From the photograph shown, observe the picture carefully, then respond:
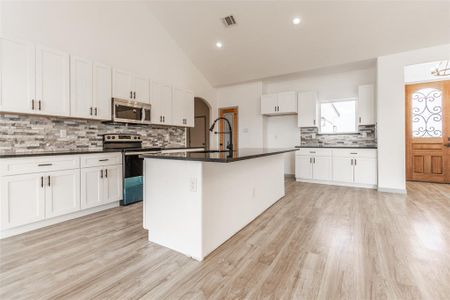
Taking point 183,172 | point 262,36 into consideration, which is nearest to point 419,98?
point 262,36

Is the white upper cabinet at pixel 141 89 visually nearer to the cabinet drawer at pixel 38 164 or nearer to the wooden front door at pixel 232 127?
the cabinet drawer at pixel 38 164

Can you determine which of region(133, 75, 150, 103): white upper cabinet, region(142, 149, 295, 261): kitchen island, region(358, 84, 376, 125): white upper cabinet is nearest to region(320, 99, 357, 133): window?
region(358, 84, 376, 125): white upper cabinet

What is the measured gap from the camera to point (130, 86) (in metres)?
3.97

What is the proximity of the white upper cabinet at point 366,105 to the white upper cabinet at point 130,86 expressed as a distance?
4.79 m

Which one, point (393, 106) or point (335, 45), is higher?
point (335, 45)

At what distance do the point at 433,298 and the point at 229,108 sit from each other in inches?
237

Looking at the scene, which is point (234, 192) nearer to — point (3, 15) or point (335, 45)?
point (3, 15)

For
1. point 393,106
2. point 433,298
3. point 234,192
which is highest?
point 393,106

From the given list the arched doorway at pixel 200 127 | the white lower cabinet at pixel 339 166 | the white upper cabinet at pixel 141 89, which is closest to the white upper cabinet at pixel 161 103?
the white upper cabinet at pixel 141 89

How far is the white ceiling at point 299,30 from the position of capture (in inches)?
142

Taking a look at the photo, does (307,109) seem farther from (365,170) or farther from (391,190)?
(391,190)

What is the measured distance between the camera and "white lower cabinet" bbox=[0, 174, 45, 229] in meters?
2.35

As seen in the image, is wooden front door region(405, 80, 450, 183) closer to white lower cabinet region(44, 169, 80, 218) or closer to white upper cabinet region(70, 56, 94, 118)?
white upper cabinet region(70, 56, 94, 118)

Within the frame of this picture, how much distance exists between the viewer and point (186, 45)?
530 centimetres
